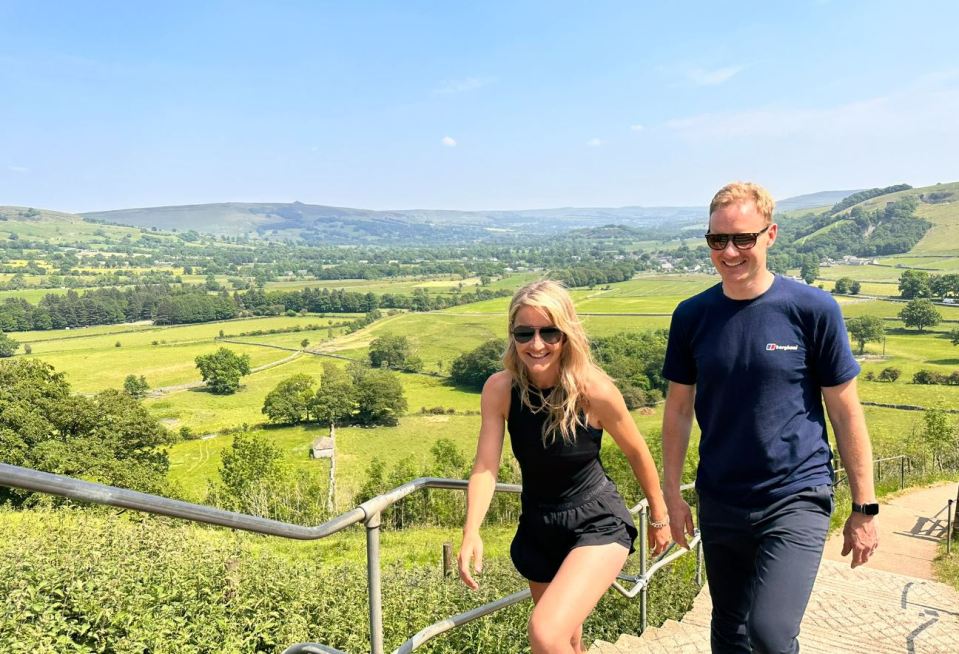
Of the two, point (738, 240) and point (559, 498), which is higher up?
point (738, 240)

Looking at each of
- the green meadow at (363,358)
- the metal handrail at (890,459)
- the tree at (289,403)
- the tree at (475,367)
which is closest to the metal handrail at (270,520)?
the metal handrail at (890,459)

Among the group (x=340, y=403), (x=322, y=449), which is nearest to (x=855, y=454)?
(x=322, y=449)

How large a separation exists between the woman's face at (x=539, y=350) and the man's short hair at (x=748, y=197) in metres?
0.83

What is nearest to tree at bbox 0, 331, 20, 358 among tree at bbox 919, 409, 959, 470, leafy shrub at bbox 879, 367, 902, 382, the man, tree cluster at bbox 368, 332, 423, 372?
tree cluster at bbox 368, 332, 423, 372

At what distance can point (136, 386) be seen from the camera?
59.2m

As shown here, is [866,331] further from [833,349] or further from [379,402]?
[833,349]

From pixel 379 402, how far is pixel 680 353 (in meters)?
50.9

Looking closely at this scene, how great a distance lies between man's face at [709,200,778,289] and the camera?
2.37 metres

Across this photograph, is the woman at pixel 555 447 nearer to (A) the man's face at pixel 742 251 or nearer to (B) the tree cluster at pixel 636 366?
(A) the man's face at pixel 742 251

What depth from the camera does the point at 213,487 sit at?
29000 millimetres

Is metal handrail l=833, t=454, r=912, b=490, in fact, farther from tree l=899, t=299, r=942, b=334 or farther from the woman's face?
tree l=899, t=299, r=942, b=334

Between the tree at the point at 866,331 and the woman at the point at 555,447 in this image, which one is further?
the tree at the point at 866,331

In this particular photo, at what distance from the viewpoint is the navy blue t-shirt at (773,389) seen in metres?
2.25

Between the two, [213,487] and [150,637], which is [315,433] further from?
[150,637]
